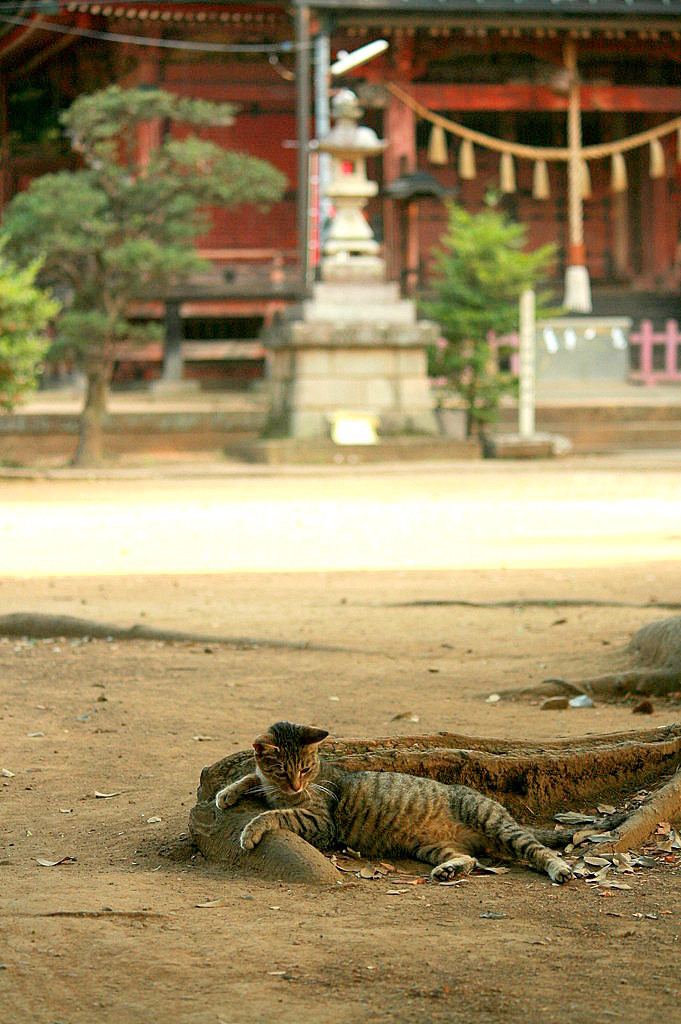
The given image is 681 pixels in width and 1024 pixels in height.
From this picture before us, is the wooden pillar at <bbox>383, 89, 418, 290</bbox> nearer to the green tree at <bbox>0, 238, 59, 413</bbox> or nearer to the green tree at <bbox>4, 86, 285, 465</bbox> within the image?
the green tree at <bbox>4, 86, 285, 465</bbox>

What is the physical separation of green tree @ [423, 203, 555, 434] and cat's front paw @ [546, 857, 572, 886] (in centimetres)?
1828

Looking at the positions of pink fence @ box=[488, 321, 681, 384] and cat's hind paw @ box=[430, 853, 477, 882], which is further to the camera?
pink fence @ box=[488, 321, 681, 384]

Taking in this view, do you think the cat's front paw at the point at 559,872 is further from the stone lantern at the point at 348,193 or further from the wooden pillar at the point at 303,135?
the wooden pillar at the point at 303,135

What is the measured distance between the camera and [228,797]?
4.12 meters

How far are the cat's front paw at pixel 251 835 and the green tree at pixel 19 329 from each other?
14.6 metres

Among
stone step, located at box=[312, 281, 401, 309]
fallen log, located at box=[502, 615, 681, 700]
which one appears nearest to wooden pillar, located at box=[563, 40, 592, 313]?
stone step, located at box=[312, 281, 401, 309]

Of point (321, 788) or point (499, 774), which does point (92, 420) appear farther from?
point (321, 788)

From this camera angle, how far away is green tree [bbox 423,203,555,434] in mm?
21953

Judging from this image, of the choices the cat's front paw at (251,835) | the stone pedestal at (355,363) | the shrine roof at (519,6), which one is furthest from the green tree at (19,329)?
the cat's front paw at (251,835)

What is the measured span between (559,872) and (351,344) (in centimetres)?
1789

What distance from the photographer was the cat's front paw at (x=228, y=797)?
4117 millimetres

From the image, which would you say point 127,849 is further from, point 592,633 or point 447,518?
point 447,518

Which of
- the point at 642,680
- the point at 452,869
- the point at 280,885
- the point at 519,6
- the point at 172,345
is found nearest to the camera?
the point at 280,885

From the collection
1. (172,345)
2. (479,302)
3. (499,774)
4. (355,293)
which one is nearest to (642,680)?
(499,774)
